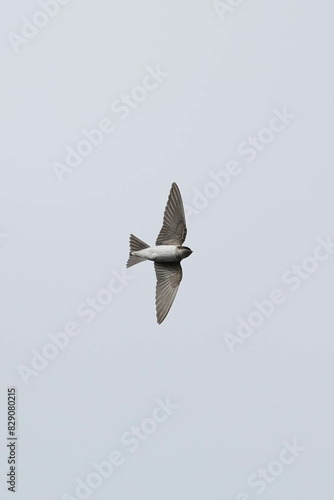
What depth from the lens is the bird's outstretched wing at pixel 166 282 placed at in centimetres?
1236

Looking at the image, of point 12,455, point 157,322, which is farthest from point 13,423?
point 157,322

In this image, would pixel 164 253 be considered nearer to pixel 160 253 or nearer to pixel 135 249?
pixel 160 253

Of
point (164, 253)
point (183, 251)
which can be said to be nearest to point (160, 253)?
point (164, 253)

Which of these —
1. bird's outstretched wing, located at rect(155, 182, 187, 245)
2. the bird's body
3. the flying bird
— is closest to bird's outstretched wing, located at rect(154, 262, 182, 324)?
the flying bird

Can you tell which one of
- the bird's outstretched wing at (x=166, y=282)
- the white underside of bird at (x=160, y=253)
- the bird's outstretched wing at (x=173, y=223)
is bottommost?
the bird's outstretched wing at (x=166, y=282)

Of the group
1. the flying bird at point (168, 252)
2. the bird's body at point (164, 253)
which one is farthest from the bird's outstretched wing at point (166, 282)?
the bird's body at point (164, 253)

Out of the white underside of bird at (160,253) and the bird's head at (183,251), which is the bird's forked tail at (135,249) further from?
the bird's head at (183,251)

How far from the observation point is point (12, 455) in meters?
13.4

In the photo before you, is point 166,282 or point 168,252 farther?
point 166,282

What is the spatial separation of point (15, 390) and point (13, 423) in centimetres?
32

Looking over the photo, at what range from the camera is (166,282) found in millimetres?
12414

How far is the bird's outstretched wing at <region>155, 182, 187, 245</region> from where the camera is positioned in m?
12.3

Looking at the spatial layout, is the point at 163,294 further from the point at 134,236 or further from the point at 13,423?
the point at 13,423

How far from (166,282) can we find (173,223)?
542 millimetres
